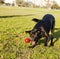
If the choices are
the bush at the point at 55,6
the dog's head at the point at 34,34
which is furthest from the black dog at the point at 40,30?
the bush at the point at 55,6

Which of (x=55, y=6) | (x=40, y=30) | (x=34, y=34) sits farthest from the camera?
(x=55, y=6)

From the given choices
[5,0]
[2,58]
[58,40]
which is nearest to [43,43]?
[58,40]

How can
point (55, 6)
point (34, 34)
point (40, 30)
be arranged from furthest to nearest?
point (55, 6) < point (40, 30) < point (34, 34)

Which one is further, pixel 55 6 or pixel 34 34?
pixel 55 6

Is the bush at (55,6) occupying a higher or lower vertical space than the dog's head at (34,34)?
lower

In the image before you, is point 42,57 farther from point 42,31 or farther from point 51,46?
point 51,46

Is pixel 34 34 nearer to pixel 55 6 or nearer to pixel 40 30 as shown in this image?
pixel 40 30

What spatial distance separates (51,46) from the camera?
10609mm

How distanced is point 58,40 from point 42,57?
3.57 metres

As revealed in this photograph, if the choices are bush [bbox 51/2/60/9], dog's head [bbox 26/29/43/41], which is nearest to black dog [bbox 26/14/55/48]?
dog's head [bbox 26/29/43/41]

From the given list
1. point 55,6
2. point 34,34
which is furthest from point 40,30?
point 55,6

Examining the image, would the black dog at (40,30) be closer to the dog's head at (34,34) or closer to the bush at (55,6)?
the dog's head at (34,34)

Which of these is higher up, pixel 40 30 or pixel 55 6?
pixel 40 30

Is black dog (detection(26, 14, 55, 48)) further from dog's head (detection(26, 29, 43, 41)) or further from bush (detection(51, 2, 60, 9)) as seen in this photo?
bush (detection(51, 2, 60, 9))
